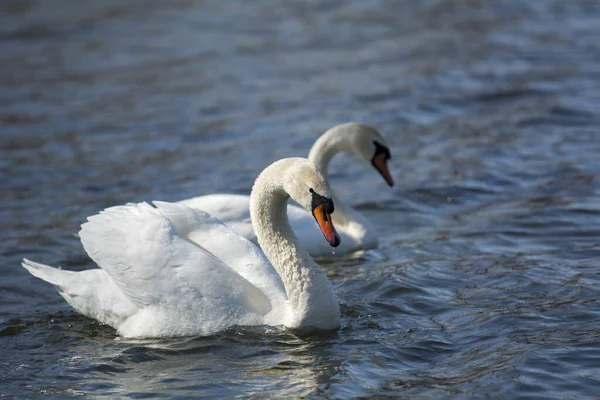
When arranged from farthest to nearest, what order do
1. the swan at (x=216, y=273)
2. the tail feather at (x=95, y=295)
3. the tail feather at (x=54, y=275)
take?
the tail feather at (x=54, y=275)
the tail feather at (x=95, y=295)
the swan at (x=216, y=273)

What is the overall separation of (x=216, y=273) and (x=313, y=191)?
96 cm

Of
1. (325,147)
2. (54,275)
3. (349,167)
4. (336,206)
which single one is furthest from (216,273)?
(349,167)

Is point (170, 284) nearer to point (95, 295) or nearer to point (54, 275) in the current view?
point (95, 295)

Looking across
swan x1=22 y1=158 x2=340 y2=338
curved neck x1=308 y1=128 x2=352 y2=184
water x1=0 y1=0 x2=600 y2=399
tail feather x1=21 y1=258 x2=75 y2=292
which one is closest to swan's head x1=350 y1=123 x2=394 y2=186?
curved neck x1=308 y1=128 x2=352 y2=184

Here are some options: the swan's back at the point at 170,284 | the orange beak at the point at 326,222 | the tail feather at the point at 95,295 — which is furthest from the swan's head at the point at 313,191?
the tail feather at the point at 95,295

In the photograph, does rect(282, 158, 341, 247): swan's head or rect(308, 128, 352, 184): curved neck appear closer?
rect(282, 158, 341, 247): swan's head

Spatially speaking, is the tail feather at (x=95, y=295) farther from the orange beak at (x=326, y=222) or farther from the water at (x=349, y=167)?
the orange beak at (x=326, y=222)

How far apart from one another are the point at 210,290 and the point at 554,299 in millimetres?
2639

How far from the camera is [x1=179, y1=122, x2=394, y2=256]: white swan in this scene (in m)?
9.54

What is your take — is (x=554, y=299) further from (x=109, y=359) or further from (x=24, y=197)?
(x=24, y=197)

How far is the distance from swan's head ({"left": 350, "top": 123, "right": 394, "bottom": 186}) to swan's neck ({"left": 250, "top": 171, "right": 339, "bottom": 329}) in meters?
3.43

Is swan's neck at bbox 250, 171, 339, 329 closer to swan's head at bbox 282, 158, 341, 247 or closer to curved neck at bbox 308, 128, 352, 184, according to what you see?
swan's head at bbox 282, 158, 341, 247

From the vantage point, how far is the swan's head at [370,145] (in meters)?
10.9

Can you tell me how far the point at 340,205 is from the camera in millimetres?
10688
